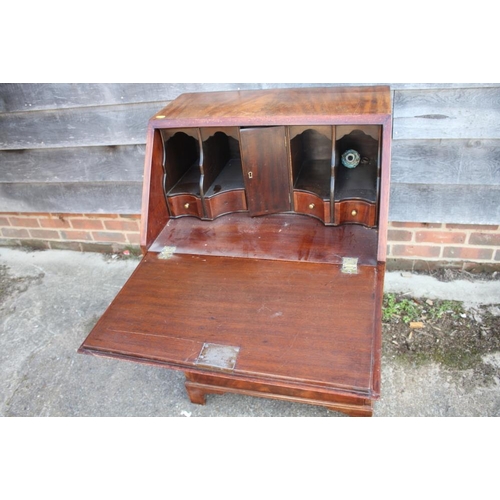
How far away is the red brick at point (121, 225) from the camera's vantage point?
2.94 meters

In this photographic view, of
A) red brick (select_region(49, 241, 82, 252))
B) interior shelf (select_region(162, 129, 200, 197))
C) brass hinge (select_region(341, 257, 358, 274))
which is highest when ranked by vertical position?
interior shelf (select_region(162, 129, 200, 197))

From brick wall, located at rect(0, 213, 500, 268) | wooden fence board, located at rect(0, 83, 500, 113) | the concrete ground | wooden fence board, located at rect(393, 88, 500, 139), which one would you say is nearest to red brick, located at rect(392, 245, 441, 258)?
brick wall, located at rect(0, 213, 500, 268)

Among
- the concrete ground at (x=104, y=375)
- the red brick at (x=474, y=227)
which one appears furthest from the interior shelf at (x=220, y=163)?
the red brick at (x=474, y=227)

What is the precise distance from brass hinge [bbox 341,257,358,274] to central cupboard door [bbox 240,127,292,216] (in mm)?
336

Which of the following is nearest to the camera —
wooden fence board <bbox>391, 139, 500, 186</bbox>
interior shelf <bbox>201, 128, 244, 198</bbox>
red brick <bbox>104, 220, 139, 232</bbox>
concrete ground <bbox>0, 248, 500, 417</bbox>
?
interior shelf <bbox>201, 128, 244, 198</bbox>

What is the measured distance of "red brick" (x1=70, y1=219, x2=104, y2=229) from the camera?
3016 millimetres

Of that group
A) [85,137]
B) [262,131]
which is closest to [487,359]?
[262,131]

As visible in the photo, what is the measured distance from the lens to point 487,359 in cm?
209

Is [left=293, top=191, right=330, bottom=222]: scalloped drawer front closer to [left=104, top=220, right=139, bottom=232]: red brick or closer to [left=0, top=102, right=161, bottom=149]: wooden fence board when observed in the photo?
[left=0, top=102, right=161, bottom=149]: wooden fence board

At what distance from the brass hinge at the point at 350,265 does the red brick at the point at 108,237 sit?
186 cm

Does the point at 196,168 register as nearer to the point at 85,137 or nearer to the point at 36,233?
the point at 85,137

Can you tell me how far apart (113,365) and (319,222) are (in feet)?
4.31

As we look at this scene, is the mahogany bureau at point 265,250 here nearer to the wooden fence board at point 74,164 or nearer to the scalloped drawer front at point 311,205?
the scalloped drawer front at point 311,205

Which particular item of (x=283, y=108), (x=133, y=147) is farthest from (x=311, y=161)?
(x=133, y=147)
